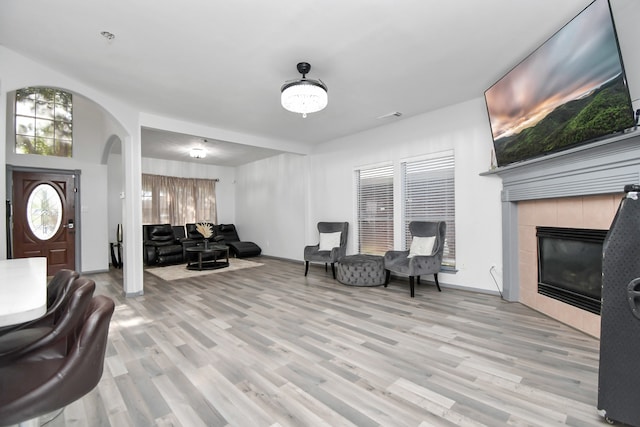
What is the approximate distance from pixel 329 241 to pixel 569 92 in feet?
13.4

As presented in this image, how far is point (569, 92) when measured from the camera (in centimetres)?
241

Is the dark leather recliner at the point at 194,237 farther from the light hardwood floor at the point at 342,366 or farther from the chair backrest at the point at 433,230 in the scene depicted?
the chair backrest at the point at 433,230

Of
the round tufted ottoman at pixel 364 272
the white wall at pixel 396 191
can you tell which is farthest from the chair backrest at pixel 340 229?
the round tufted ottoman at pixel 364 272

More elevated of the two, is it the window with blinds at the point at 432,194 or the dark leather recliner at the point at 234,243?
the window with blinds at the point at 432,194

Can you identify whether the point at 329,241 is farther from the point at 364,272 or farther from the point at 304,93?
the point at 304,93

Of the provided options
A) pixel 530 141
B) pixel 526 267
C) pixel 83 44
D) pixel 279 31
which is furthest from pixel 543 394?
pixel 83 44

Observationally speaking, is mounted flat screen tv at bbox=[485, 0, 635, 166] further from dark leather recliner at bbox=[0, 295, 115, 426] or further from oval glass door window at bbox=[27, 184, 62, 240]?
oval glass door window at bbox=[27, 184, 62, 240]

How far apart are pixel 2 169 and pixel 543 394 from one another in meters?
4.82

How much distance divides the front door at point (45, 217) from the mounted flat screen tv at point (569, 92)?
743 cm

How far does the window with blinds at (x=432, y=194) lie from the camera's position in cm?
451

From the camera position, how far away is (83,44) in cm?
271

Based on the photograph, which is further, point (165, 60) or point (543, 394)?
point (165, 60)

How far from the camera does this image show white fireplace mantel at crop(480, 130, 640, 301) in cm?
229

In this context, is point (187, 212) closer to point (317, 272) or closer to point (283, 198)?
point (283, 198)
